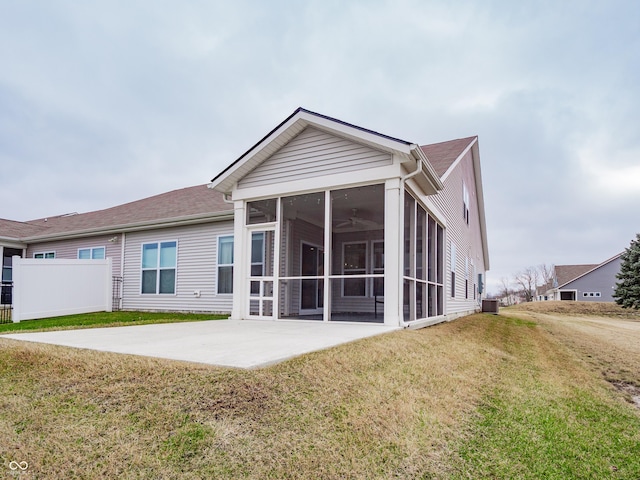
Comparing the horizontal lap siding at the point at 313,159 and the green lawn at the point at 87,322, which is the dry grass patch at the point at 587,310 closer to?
the horizontal lap siding at the point at 313,159

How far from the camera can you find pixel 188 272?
11445 millimetres

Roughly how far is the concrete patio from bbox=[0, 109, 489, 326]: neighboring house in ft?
5.42

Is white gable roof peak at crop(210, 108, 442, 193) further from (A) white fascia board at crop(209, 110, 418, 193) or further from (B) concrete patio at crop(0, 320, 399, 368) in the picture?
(B) concrete patio at crop(0, 320, 399, 368)

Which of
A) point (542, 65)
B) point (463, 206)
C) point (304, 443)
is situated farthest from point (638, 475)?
point (542, 65)

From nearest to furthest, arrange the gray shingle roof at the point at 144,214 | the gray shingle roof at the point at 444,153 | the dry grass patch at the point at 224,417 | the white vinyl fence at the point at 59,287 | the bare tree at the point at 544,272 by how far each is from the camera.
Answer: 1. the dry grass patch at the point at 224,417
2. the white vinyl fence at the point at 59,287
3. the gray shingle roof at the point at 444,153
4. the gray shingle roof at the point at 144,214
5. the bare tree at the point at 544,272

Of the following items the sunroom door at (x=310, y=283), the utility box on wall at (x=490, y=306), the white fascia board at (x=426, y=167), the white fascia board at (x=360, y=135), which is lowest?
the utility box on wall at (x=490, y=306)

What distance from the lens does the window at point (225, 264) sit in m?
10.7

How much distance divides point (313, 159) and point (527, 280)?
6786 centimetres

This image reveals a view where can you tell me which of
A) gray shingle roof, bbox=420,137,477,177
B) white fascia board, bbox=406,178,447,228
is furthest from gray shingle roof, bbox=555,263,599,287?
white fascia board, bbox=406,178,447,228

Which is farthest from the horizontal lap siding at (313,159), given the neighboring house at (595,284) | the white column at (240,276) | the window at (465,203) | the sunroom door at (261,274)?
the neighboring house at (595,284)

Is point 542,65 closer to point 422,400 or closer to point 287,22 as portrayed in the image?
point 287,22

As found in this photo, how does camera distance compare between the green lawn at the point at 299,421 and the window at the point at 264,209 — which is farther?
the window at the point at 264,209

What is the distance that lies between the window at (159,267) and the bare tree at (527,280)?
206ft

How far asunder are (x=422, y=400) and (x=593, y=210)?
34.8 m
